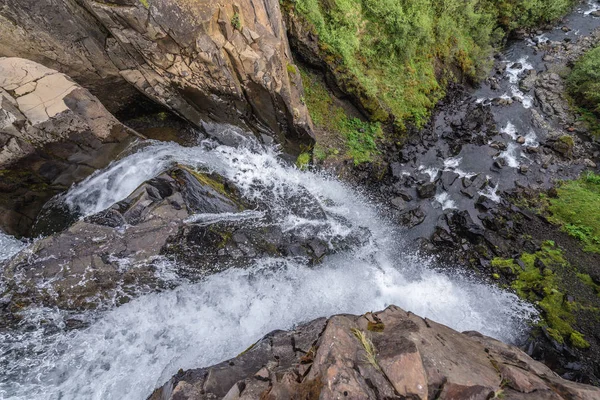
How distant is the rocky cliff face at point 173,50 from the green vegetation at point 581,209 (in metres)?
11.1

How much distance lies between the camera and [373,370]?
16.3 feet

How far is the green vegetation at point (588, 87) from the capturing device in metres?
15.3

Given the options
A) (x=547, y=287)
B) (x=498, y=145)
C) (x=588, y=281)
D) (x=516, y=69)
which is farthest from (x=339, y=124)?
(x=516, y=69)

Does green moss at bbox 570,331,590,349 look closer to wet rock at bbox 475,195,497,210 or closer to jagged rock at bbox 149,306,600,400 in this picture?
jagged rock at bbox 149,306,600,400

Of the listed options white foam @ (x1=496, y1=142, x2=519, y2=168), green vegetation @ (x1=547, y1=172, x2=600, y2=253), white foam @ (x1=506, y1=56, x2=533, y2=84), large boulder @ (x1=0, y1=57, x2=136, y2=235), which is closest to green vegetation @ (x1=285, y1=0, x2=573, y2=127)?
white foam @ (x1=506, y1=56, x2=533, y2=84)

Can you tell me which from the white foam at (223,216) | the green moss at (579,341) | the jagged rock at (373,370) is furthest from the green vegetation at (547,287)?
the white foam at (223,216)

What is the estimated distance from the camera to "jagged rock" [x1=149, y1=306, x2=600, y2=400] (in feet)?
15.8

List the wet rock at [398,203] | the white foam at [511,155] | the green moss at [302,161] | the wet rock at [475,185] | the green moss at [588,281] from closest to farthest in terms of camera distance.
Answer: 1. the green moss at [588,281]
2. the green moss at [302,161]
3. the wet rock at [398,203]
4. the wet rock at [475,185]
5. the white foam at [511,155]

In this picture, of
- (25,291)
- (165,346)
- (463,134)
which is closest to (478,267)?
(463,134)

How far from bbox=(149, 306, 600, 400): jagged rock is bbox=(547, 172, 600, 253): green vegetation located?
7792 mm

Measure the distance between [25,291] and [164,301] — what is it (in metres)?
3.01

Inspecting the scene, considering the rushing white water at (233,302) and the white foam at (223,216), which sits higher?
the white foam at (223,216)

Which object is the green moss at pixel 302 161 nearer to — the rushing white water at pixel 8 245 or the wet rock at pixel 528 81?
the rushing white water at pixel 8 245

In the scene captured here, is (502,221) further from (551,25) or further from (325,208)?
(551,25)
